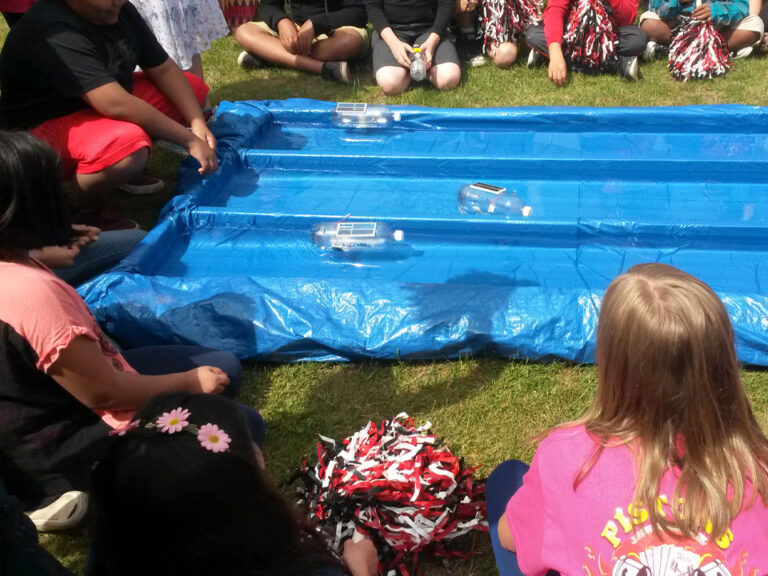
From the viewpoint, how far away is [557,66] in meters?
4.35

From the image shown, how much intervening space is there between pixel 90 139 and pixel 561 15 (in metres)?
3.12

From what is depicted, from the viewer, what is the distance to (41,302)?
1.45m

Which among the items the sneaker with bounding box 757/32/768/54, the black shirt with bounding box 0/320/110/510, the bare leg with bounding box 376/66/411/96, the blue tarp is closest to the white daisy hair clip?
the black shirt with bounding box 0/320/110/510

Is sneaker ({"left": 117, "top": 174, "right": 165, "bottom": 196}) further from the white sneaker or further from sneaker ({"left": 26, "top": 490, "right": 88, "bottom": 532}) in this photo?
the white sneaker

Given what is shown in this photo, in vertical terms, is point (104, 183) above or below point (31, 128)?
below

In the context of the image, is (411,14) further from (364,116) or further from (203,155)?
(203,155)

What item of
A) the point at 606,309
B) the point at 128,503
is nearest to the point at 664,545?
the point at 606,309

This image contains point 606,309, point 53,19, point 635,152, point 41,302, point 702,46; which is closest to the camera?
point 606,309

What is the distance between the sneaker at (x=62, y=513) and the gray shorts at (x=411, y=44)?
342 cm

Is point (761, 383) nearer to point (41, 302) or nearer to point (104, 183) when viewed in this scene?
point (41, 302)

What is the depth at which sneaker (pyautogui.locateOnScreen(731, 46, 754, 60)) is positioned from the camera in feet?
15.1

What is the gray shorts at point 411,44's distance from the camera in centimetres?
448

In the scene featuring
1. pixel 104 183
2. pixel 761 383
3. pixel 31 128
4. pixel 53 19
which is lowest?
pixel 761 383

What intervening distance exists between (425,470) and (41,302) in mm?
1062
